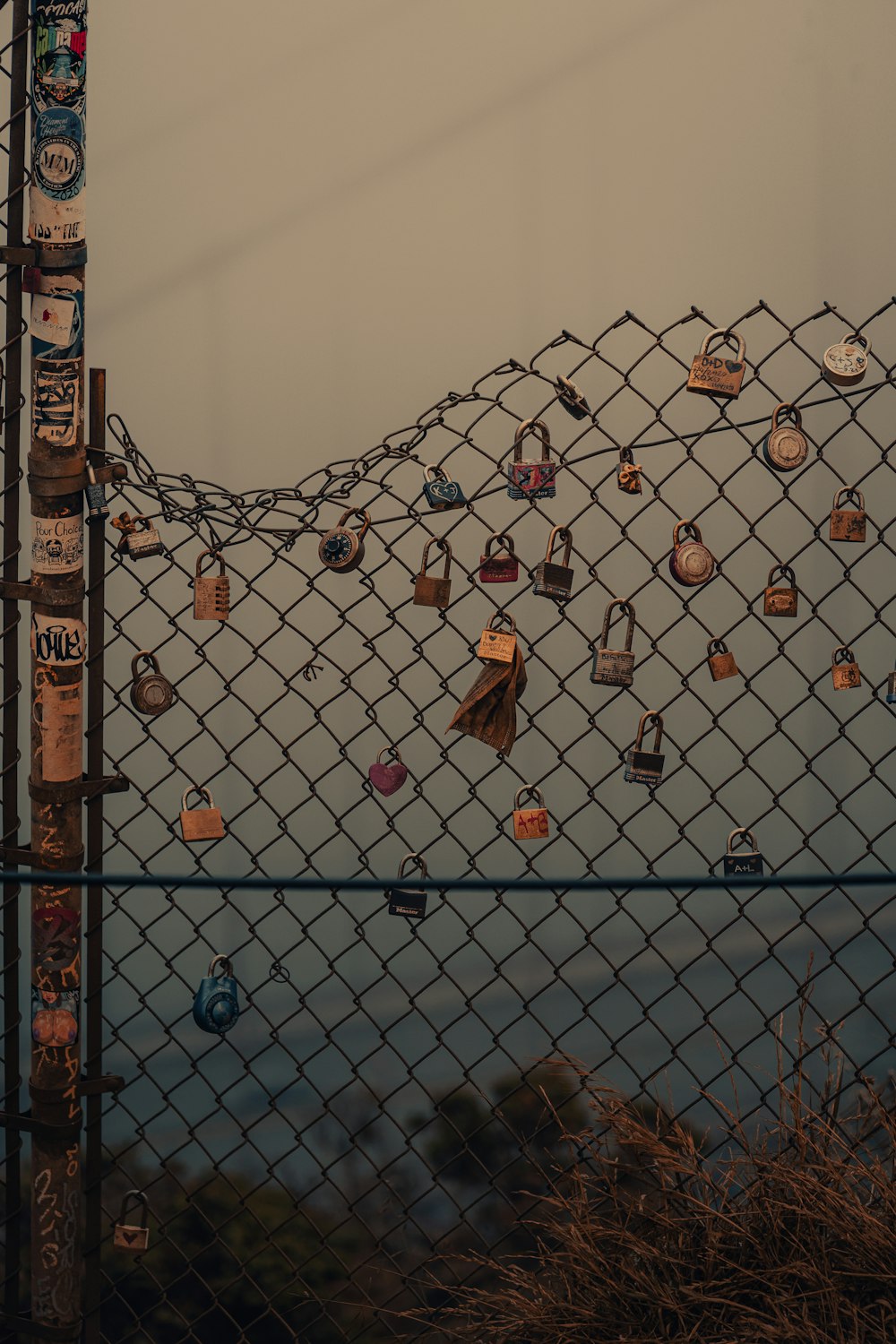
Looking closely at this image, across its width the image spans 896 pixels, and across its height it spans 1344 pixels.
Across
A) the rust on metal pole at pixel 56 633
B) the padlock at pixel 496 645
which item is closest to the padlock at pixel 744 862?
the padlock at pixel 496 645

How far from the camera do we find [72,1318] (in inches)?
50.6

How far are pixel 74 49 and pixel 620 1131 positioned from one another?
1190 mm

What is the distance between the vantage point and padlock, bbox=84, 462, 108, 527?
4.07 feet

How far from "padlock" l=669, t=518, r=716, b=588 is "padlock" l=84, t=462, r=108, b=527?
658mm

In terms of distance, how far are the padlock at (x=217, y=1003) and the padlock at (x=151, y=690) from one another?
294 millimetres

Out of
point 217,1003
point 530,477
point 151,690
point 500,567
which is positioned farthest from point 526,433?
point 217,1003

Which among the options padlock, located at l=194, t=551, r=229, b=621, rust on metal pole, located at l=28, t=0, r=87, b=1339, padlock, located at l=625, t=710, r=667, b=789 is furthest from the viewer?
padlock, located at l=625, t=710, r=667, b=789

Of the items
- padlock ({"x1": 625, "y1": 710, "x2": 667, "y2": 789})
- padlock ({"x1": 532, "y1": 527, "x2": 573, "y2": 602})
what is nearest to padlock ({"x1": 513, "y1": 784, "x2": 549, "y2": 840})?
padlock ({"x1": 625, "y1": 710, "x2": 667, "y2": 789})

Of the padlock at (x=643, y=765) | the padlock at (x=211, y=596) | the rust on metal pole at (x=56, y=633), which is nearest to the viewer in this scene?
the rust on metal pole at (x=56, y=633)

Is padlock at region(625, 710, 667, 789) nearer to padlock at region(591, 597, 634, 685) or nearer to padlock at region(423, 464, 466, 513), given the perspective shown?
padlock at region(591, 597, 634, 685)

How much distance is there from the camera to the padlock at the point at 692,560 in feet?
4.88

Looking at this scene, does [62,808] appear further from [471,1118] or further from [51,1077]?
[471,1118]

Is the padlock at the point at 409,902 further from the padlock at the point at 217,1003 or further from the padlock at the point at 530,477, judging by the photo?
the padlock at the point at 530,477

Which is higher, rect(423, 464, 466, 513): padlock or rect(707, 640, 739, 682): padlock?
rect(423, 464, 466, 513): padlock
